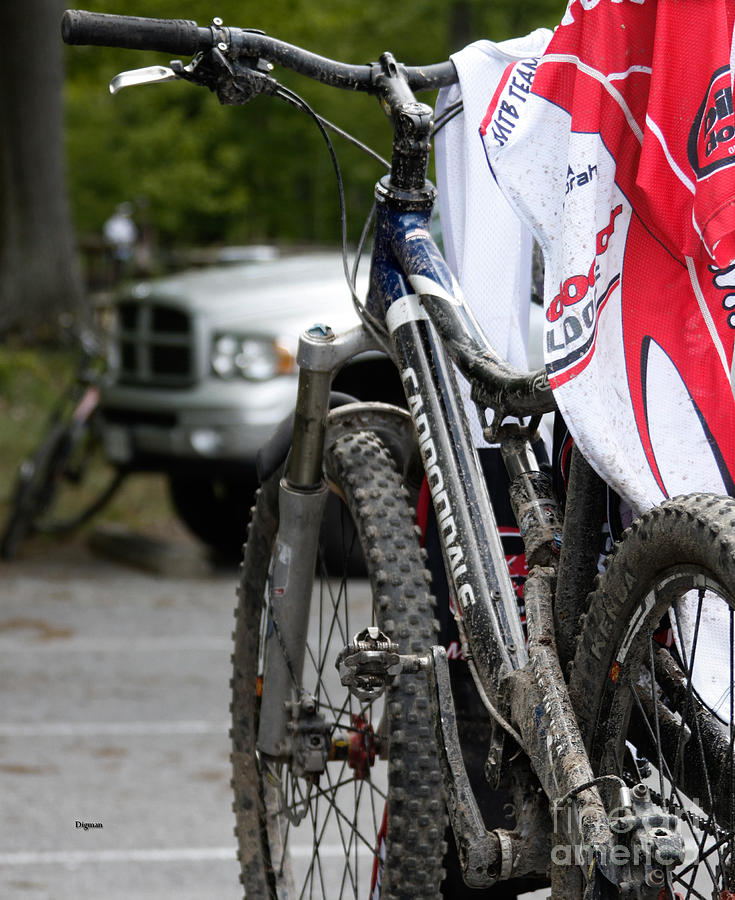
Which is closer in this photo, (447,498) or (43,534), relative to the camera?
(447,498)

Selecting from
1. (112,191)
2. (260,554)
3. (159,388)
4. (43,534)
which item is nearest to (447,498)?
(260,554)

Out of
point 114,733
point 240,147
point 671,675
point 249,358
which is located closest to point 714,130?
Result: point 671,675

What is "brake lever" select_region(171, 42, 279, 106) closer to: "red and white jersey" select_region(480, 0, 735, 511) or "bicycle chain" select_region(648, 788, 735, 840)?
"red and white jersey" select_region(480, 0, 735, 511)

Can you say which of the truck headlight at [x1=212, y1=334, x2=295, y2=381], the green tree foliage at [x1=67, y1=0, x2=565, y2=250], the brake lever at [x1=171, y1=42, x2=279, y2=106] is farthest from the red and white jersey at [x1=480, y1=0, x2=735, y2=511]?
the green tree foliage at [x1=67, y1=0, x2=565, y2=250]

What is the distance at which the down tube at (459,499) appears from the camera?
87.2 inches

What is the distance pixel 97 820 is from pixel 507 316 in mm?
2538

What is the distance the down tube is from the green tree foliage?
20606 millimetres

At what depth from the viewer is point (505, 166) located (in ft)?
7.33

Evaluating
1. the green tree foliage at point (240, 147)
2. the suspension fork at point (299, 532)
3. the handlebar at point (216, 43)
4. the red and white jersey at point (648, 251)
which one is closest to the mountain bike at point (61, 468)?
the suspension fork at point (299, 532)

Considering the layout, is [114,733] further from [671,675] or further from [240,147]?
[240,147]

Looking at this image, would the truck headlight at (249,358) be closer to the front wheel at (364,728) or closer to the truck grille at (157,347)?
the truck grille at (157,347)

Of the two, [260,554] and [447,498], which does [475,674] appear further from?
[260,554]

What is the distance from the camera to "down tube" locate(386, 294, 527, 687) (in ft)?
7.27

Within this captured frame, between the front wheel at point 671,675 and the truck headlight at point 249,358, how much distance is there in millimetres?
5617
